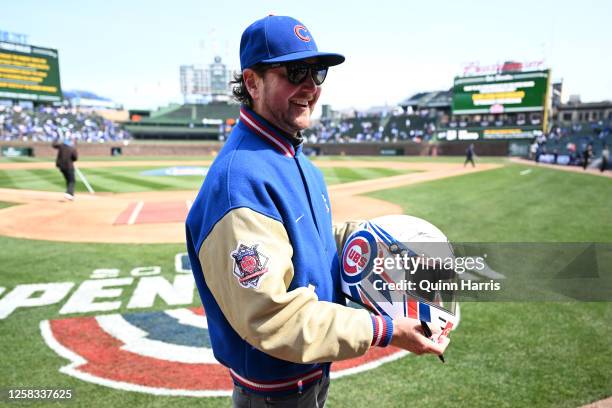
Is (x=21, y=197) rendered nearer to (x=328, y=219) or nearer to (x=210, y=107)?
(x=328, y=219)

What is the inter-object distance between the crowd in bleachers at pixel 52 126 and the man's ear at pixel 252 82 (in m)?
58.0

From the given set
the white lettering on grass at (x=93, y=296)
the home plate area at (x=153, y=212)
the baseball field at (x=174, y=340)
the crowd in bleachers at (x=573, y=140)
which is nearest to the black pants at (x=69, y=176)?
the home plate area at (x=153, y=212)

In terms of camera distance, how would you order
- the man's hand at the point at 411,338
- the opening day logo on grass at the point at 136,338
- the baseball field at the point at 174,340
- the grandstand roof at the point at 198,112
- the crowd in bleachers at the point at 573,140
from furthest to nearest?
the grandstand roof at the point at 198,112 → the crowd in bleachers at the point at 573,140 → the opening day logo on grass at the point at 136,338 → the baseball field at the point at 174,340 → the man's hand at the point at 411,338

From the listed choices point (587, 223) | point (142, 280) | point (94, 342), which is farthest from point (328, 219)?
point (587, 223)

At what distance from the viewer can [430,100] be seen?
245 ft

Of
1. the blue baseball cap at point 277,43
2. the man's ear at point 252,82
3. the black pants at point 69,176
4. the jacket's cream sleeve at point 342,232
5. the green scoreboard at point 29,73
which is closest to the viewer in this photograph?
the blue baseball cap at point 277,43

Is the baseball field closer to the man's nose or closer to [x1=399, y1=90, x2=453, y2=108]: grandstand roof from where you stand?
the man's nose

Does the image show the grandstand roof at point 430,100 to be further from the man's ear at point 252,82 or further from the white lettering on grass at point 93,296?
the man's ear at point 252,82

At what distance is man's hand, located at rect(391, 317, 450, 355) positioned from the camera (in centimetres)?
172

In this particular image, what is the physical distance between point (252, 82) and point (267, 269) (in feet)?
3.25

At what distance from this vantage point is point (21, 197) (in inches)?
640

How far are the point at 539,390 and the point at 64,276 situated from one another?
7.08 meters

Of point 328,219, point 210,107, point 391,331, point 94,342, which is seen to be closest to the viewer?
point 391,331

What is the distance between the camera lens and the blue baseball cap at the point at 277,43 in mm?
1868
